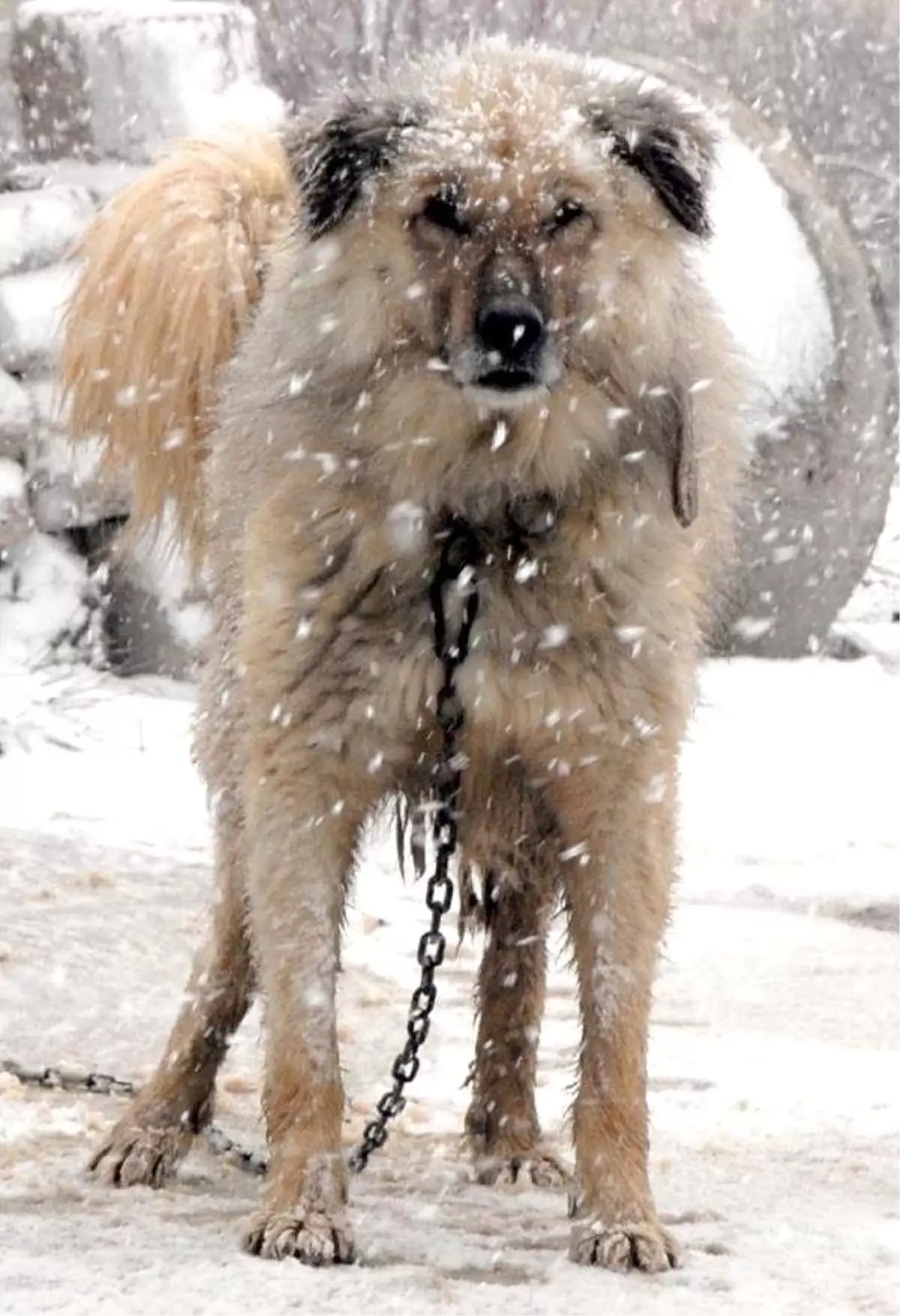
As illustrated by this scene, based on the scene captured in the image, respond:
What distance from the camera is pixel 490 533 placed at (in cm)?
378

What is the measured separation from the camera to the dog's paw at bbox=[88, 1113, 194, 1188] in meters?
4.14

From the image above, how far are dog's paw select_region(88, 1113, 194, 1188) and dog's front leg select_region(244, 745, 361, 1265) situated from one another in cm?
47

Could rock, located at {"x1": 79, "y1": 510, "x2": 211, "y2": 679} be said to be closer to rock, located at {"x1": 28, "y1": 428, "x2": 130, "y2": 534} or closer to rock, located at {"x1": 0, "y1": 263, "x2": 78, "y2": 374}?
rock, located at {"x1": 28, "y1": 428, "x2": 130, "y2": 534}

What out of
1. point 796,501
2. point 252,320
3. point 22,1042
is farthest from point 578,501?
point 796,501

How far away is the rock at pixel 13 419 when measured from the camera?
9000mm

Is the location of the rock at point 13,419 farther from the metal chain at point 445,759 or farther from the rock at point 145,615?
the metal chain at point 445,759

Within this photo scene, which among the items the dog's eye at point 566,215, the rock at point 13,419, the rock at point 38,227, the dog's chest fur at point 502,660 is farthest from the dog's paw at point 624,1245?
the rock at point 38,227

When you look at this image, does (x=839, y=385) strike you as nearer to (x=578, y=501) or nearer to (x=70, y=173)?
(x=70, y=173)

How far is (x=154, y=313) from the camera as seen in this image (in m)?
4.52

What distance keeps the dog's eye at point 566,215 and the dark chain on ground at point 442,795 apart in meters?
0.52

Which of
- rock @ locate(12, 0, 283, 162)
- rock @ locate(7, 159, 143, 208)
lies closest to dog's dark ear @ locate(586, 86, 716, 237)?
rock @ locate(7, 159, 143, 208)

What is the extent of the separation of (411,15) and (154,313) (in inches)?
435

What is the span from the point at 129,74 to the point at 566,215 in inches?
283

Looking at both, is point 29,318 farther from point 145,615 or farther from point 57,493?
point 145,615
